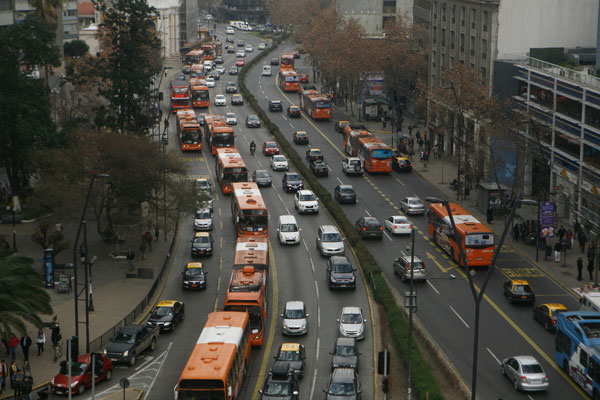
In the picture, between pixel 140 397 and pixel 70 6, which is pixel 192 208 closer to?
pixel 140 397

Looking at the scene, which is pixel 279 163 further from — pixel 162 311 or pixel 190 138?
pixel 162 311

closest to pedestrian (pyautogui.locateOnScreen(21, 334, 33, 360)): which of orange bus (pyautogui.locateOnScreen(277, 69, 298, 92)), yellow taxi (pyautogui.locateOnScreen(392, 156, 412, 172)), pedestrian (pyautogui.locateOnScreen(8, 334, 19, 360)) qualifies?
pedestrian (pyautogui.locateOnScreen(8, 334, 19, 360))

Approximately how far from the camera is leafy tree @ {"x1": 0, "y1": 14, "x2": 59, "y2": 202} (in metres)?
75.0

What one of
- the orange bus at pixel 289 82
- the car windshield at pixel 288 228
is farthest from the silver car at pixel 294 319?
the orange bus at pixel 289 82

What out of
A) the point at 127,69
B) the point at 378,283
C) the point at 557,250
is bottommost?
the point at 378,283

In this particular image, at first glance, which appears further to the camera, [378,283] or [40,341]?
[378,283]

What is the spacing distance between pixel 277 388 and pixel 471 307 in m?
18.7

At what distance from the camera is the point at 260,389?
153 feet

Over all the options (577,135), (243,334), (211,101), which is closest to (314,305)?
(243,334)

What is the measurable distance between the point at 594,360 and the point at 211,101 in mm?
103356

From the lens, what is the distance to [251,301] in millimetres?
51938

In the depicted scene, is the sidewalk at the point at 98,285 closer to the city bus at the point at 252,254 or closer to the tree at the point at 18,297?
the tree at the point at 18,297

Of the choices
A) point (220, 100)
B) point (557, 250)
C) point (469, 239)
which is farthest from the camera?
point (220, 100)

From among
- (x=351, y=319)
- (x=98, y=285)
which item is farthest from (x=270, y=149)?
(x=351, y=319)
